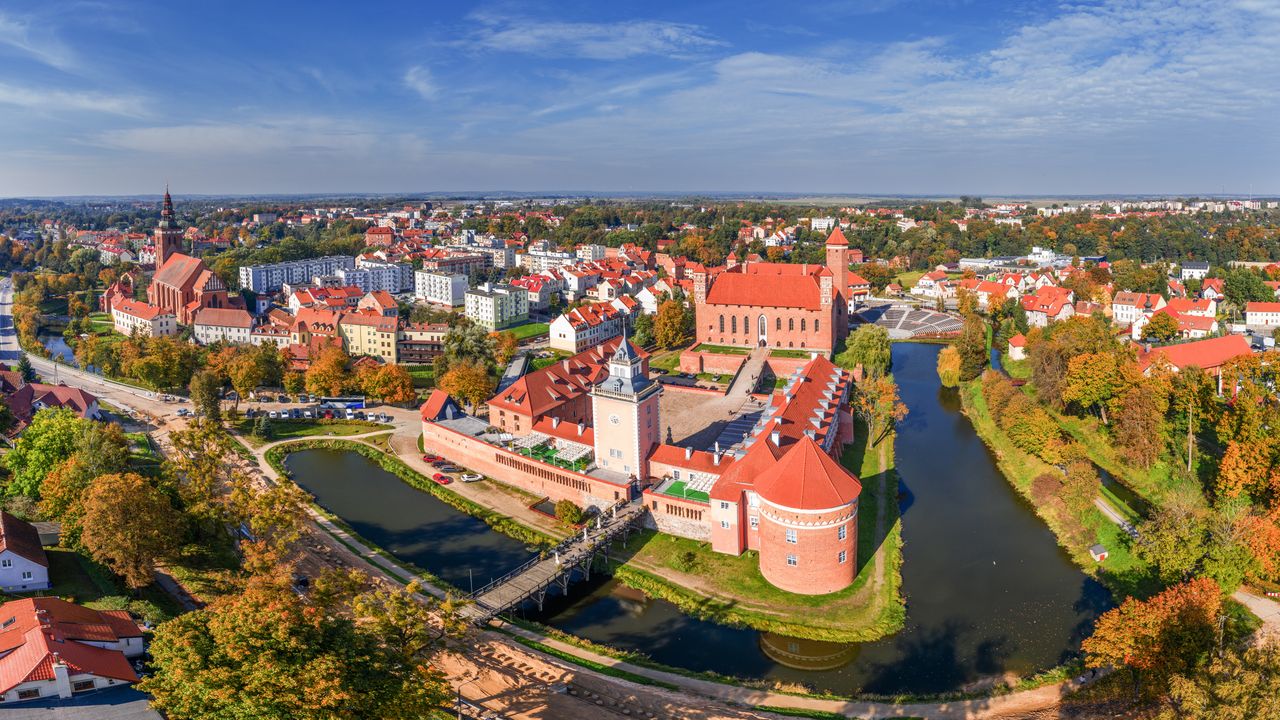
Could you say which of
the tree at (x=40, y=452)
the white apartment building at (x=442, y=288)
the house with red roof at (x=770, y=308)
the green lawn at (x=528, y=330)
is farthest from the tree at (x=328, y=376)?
the white apartment building at (x=442, y=288)

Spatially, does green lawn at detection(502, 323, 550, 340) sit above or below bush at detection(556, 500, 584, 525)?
above

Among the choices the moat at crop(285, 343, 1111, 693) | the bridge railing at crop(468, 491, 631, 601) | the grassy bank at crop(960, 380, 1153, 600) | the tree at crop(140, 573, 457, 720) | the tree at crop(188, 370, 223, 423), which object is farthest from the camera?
the tree at crop(188, 370, 223, 423)

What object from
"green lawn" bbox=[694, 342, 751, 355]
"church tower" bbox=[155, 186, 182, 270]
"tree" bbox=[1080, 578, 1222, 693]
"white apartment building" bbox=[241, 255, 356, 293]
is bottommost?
"tree" bbox=[1080, 578, 1222, 693]

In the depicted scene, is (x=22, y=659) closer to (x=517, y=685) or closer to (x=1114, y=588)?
(x=517, y=685)

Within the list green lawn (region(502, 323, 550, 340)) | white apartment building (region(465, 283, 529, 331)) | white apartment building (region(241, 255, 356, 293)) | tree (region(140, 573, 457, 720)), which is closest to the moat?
tree (region(140, 573, 457, 720))

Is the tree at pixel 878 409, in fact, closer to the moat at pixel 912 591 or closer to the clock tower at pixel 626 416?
the moat at pixel 912 591

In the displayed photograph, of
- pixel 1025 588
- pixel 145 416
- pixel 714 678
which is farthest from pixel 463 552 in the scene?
pixel 145 416

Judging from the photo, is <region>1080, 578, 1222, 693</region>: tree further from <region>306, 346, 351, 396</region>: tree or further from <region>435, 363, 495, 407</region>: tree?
<region>306, 346, 351, 396</region>: tree
